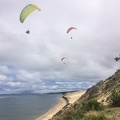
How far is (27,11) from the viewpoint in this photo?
99.2 feet

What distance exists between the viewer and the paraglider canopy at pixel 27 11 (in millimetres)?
29203

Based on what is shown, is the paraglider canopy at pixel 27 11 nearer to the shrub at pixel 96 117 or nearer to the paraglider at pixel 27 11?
the paraglider at pixel 27 11

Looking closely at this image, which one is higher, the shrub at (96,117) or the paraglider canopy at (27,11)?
the paraglider canopy at (27,11)

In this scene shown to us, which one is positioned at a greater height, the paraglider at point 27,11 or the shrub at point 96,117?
the paraglider at point 27,11

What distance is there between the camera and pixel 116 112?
21828 mm

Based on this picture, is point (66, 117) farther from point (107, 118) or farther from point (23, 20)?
point (23, 20)

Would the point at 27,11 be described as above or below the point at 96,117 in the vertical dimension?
above

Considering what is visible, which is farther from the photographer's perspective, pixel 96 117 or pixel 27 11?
pixel 27 11

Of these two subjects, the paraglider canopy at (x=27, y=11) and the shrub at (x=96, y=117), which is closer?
the shrub at (x=96, y=117)

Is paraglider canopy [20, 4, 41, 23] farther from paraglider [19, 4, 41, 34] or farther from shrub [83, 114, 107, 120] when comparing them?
shrub [83, 114, 107, 120]

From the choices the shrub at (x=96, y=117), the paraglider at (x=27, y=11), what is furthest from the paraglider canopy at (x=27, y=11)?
the shrub at (x=96, y=117)

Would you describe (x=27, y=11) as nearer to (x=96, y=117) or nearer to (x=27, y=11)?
(x=27, y=11)

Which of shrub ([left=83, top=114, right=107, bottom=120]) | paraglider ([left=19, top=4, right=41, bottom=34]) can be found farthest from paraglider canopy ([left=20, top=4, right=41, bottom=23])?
shrub ([left=83, top=114, right=107, bottom=120])

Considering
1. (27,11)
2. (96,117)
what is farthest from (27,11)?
(96,117)
